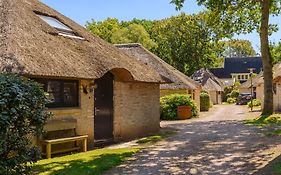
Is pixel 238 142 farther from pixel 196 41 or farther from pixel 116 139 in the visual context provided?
pixel 196 41

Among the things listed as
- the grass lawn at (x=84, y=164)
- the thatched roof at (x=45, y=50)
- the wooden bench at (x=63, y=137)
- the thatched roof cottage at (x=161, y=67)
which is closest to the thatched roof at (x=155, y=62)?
the thatched roof cottage at (x=161, y=67)

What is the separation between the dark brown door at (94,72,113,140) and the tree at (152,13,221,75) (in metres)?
46.6

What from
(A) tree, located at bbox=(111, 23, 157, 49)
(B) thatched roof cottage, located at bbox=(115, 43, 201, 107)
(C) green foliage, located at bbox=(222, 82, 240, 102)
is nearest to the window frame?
(B) thatched roof cottage, located at bbox=(115, 43, 201, 107)

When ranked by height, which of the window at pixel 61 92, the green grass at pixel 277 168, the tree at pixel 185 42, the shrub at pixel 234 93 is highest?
the tree at pixel 185 42

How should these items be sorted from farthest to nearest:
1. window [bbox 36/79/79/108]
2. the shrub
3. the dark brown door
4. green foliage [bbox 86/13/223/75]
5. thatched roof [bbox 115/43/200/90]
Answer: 1. the shrub
2. green foliage [bbox 86/13/223/75]
3. thatched roof [bbox 115/43/200/90]
4. the dark brown door
5. window [bbox 36/79/79/108]

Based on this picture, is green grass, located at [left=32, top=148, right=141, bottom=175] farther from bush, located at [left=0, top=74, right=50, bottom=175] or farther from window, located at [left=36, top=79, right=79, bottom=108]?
window, located at [left=36, top=79, right=79, bottom=108]

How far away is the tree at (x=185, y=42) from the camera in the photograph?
61562 millimetres

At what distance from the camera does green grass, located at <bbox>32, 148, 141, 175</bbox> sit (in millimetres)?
9406

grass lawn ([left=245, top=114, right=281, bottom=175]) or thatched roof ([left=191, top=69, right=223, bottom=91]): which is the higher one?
thatched roof ([left=191, top=69, right=223, bottom=91])

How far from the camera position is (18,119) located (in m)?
7.61

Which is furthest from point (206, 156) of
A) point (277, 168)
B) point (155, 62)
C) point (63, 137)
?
point (155, 62)

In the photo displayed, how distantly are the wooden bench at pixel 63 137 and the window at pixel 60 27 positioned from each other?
157 inches

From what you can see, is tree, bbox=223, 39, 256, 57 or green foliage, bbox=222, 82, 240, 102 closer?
green foliage, bbox=222, 82, 240, 102

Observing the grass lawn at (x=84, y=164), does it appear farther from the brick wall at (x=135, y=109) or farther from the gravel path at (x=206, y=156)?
the brick wall at (x=135, y=109)
